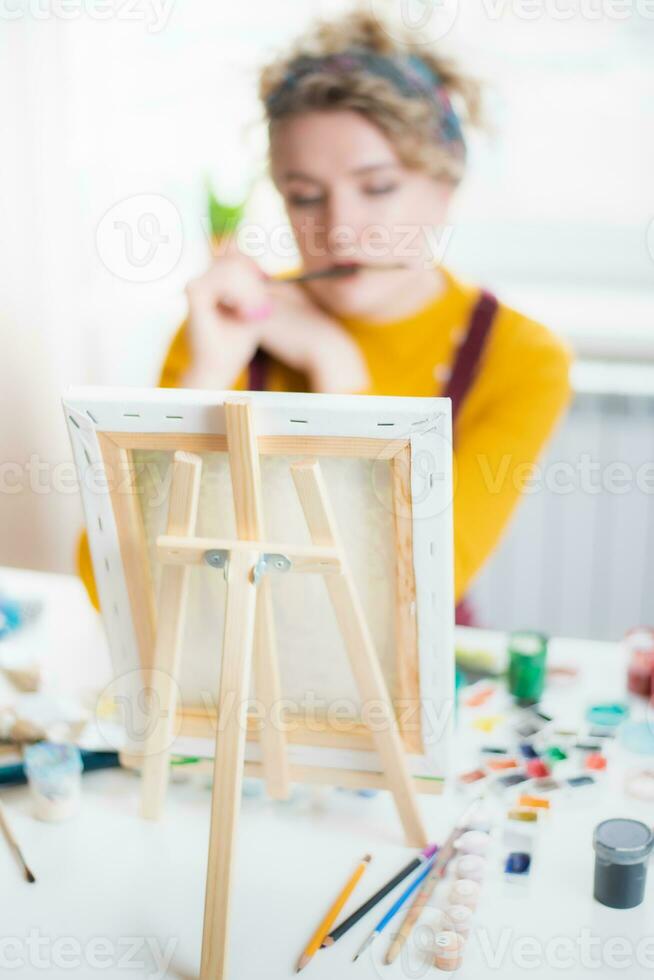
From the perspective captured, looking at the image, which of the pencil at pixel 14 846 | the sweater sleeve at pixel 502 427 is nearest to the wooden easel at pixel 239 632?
the pencil at pixel 14 846

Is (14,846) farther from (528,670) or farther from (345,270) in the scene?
(345,270)

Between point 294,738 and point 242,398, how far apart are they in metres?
0.31

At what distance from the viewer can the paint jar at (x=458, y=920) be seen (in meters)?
0.75

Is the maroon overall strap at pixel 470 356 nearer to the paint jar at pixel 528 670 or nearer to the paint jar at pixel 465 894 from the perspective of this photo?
the paint jar at pixel 528 670

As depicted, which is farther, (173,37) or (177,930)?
(173,37)

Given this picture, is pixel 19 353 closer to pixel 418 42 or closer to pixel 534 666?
pixel 418 42

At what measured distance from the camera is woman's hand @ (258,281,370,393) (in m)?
1.23

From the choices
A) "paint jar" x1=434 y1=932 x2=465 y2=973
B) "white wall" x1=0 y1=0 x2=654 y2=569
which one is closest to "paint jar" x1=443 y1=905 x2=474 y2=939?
"paint jar" x1=434 y1=932 x2=465 y2=973

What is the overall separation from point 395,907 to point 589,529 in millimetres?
1135

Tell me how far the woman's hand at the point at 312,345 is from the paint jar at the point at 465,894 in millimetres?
608

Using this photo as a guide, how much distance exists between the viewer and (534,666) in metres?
1.03

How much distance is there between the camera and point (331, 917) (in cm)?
77

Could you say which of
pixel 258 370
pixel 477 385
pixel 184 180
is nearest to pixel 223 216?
pixel 184 180

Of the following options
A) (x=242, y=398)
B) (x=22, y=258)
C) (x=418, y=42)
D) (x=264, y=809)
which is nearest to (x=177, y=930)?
(x=264, y=809)
